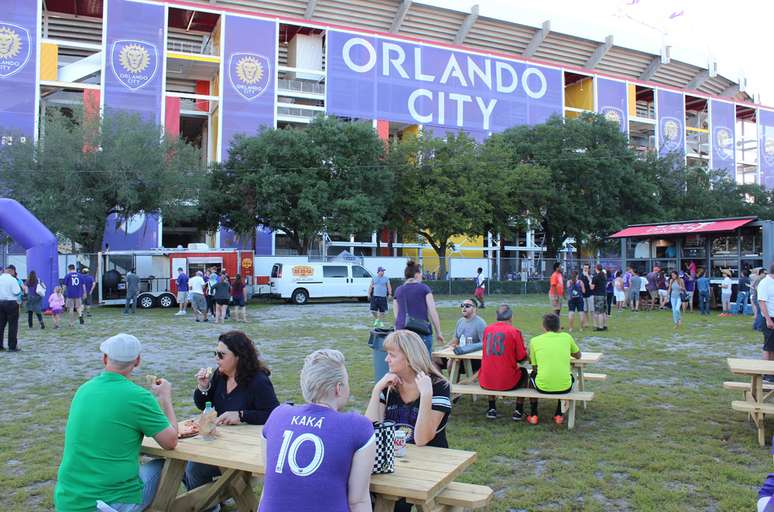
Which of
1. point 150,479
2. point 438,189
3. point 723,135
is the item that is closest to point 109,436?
point 150,479

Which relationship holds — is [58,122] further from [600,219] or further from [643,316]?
[600,219]

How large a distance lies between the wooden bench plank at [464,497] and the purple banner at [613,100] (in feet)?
186

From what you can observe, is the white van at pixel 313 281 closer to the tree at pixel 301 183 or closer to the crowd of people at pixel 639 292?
the tree at pixel 301 183

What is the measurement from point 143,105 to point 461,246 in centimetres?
2583

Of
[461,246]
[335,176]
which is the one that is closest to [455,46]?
[461,246]

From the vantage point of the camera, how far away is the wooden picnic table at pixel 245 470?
2840 mm

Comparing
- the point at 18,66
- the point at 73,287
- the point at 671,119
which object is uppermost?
the point at 671,119

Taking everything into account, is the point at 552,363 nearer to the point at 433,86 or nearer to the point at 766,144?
the point at 433,86

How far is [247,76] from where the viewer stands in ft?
137

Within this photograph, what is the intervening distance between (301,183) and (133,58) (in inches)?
654

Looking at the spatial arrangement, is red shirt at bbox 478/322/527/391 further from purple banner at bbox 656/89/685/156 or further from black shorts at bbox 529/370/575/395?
purple banner at bbox 656/89/685/156

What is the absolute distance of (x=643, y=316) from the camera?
19859 mm

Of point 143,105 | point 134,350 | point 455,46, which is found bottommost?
point 134,350

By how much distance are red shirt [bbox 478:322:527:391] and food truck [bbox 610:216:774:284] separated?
17.9 m
